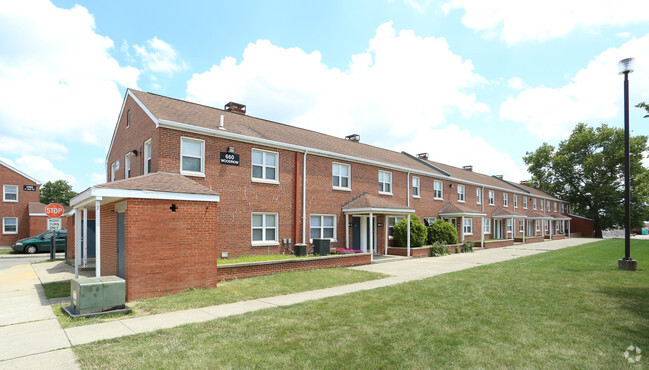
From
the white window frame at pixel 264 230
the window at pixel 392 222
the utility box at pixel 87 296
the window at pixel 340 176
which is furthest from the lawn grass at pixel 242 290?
the window at pixel 392 222

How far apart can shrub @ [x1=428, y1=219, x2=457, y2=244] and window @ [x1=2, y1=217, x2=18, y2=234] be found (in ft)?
107

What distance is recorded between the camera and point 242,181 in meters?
14.6

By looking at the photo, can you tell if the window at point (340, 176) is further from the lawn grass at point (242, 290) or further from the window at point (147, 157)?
the window at point (147, 157)

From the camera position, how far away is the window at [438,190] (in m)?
26.5

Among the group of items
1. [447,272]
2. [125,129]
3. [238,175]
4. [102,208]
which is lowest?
[447,272]

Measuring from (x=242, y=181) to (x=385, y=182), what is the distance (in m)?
10.3

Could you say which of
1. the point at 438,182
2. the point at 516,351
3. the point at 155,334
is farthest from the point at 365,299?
the point at 438,182

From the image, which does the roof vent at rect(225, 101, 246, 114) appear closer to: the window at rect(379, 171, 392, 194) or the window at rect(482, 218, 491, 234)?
the window at rect(379, 171, 392, 194)

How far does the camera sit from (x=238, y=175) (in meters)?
14.5

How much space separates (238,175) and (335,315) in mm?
8619

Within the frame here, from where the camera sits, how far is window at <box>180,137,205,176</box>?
43.4 ft

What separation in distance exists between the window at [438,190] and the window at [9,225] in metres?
33.7

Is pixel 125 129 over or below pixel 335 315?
over

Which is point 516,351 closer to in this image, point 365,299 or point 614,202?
point 365,299
